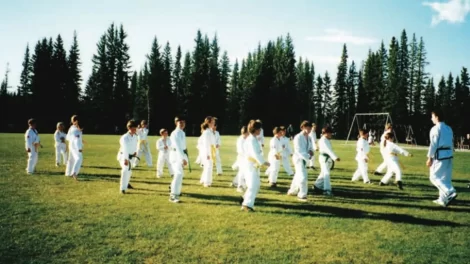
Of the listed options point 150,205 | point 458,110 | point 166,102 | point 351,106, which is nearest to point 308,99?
point 351,106

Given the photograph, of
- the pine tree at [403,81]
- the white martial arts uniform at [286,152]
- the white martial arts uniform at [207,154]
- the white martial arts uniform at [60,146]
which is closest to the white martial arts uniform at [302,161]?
the white martial arts uniform at [207,154]

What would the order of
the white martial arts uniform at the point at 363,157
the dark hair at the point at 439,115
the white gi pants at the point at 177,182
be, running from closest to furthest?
the white gi pants at the point at 177,182 < the dark hair at the point at 439,115 < the white martial arts uniform at the point at 363,157

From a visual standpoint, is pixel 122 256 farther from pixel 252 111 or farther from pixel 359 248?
pixel 252 111

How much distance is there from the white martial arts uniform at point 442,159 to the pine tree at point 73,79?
69.0m

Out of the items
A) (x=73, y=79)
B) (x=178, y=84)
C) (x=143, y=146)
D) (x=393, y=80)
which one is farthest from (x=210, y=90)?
(x=143, y=146)

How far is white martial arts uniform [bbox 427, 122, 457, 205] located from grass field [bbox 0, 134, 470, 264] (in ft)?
2.17

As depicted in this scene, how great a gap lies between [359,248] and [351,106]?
88.9 meters

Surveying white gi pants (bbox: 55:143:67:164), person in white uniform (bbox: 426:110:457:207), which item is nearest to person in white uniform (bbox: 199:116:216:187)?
person in white uniform (bbox: 426:110:457:207)

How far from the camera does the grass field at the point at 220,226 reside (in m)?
6.38

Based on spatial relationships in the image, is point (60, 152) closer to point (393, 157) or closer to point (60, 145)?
point (60, 145)

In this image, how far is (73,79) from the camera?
236 feet

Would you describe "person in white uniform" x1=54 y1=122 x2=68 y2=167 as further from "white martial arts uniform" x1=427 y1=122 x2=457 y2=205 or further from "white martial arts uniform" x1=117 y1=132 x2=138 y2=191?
"white martial arts uniform" x1=427 y1=122 x2=457 y2=205

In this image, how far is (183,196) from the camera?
38.0ft

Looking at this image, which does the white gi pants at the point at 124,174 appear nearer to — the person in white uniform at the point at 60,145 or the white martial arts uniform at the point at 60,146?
the person in white uniform at the point at 60,145
